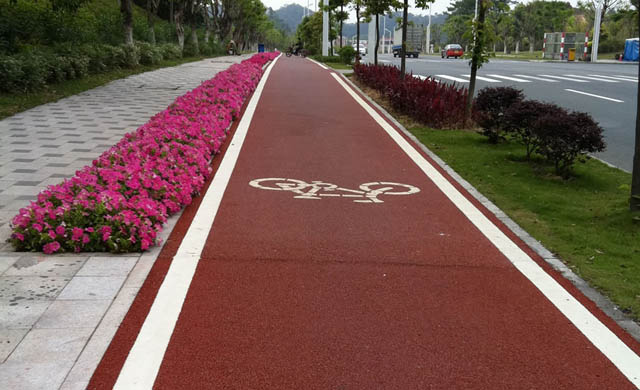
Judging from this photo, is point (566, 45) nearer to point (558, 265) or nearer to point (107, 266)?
point (558, 265)

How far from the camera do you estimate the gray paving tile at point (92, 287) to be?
4.14 metres

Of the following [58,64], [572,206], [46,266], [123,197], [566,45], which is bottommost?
[572,206]

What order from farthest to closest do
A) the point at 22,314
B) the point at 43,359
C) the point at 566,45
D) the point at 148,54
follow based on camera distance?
1. the point at 566,45
2. the point at 148,54
3. the point at 22,314
4. the point at 43,359

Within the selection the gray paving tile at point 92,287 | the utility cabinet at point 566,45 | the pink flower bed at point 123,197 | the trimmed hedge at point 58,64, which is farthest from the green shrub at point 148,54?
the utility cabinet at point 566,45

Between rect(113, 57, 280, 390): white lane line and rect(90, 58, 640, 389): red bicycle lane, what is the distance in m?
0.06

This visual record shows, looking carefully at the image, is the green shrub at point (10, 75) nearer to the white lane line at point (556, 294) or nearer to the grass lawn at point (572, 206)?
the grass lawn at point (572, 206)

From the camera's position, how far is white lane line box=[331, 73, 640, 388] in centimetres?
355

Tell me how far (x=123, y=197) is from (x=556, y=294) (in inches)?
137

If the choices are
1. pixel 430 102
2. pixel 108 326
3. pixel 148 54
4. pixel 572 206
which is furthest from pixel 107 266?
pixel 148 54

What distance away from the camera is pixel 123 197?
17.7ft

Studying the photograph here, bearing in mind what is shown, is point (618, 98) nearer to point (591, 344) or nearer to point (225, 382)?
point (591, 344)

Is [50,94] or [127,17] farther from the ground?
[127,17]

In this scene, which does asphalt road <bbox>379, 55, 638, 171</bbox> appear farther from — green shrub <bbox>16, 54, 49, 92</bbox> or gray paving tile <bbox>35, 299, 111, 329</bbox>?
green shrub <bbox>16, 54, 49, 92</bbox>

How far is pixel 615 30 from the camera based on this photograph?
249 ft
